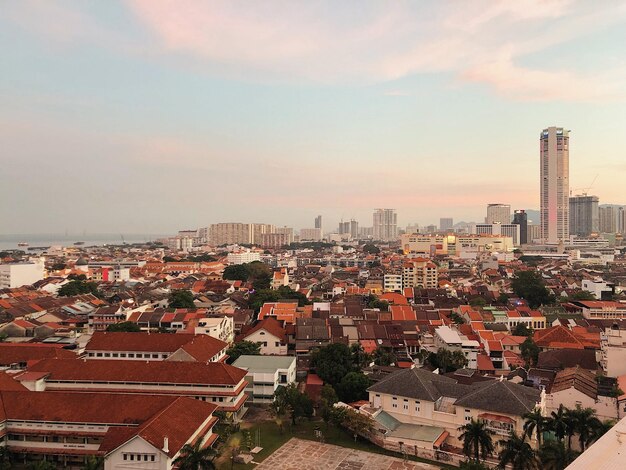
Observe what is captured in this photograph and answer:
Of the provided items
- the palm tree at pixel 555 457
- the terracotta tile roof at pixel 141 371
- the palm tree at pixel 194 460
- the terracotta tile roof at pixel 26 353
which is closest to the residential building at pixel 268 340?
the terracotta tile roof at pixel 141 371

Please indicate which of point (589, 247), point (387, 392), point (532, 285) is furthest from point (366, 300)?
point (589, 247)

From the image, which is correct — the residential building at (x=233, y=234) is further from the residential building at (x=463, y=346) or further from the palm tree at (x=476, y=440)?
the palm tree at (x=476, y=440)

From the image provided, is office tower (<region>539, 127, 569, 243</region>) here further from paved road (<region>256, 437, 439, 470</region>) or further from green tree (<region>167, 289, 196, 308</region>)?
paved road (<region>256, 437, 439, 470</region>)

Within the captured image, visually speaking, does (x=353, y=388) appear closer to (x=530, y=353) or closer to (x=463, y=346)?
(x=463, y=346)

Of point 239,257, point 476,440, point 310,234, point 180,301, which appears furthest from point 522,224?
point 476,440

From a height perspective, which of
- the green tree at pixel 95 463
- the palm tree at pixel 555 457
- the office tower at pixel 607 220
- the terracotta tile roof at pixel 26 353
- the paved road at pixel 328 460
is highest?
the office tower at pixel 607 220

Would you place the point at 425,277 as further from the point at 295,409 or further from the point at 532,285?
the point at 295,409

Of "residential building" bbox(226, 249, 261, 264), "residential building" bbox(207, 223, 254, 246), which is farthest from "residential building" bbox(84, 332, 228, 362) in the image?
"residential building" bbox(207, 223, 254, 246)
